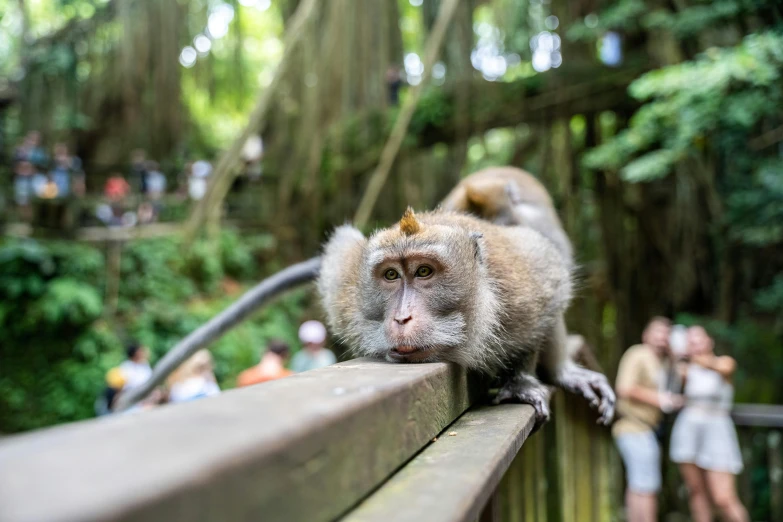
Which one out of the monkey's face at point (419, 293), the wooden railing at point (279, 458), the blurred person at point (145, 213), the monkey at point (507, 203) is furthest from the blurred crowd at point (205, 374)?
the blurred person at point (145, 213)

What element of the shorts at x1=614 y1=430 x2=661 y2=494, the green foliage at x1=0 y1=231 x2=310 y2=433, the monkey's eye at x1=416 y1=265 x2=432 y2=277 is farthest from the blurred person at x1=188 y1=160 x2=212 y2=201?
the monkey's eye at x1=416 y1=265 x2=432 y2=277

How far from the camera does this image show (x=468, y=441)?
139 cm

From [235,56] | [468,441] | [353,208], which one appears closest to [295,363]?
[468,441]

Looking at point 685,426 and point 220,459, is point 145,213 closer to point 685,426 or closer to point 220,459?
point 685,426

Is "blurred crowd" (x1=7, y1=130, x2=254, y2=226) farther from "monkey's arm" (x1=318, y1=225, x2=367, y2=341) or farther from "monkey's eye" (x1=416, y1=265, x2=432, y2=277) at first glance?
"monkey's eye" (x1=416, y1=265, x2=432, y2=277)

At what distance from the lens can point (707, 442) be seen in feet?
15.9

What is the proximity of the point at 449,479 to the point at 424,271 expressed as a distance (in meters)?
1.23

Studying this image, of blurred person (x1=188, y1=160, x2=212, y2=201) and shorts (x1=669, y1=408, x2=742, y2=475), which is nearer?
shorts (x1=669, y1=408, x2=742, y2=475)

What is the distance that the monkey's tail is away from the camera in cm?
330

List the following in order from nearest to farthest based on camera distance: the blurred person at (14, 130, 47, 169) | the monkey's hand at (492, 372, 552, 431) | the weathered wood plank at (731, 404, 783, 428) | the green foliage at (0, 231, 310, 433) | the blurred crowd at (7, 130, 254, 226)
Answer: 1. the monkey's hand at (492, 372, 552, 431)
2. the weathered wood plank at (731, 404, 783, 428)
3. the green foliage at (0, 231, 310, 433)
4. the blurred crowd at (7, 130, 254, 226)
5. the blurred person at (14, 130, 47, 169)

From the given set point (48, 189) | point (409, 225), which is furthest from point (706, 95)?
point (48, 189)

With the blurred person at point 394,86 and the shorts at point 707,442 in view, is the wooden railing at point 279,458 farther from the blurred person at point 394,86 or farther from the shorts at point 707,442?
the blurred person at point 394,86

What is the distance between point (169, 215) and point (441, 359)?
11856mm

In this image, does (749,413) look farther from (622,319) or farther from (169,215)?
(169,215)
